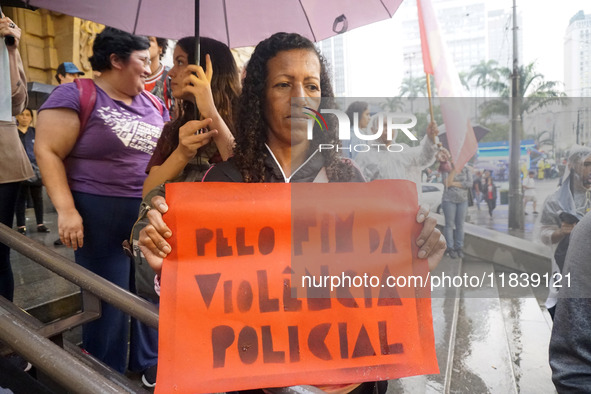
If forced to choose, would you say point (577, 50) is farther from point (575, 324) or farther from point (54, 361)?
point (54, 361)

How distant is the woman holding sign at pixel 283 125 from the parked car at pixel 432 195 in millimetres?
63

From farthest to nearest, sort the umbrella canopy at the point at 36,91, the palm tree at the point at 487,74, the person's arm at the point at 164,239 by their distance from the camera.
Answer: the umbrella canopy at the point at 36,91
the palm tree at the point at 487,74
the person's arm at the point at 164,239

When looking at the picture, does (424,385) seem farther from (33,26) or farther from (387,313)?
(33,26)

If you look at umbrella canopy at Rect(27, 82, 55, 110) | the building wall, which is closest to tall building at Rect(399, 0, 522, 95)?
umbrella canopy at Rect(27, 82, 55, 110)

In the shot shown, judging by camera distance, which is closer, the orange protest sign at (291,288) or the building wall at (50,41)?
the orange protest sign at (291,288)

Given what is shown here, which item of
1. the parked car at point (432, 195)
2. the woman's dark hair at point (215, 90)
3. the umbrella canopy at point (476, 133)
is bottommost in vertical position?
the parked car at point (432, 195)

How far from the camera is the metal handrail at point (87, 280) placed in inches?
43.5

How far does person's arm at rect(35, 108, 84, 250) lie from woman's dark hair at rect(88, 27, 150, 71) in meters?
0.30

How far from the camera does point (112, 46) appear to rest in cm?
198

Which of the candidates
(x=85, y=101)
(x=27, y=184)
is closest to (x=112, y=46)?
(x=85, y=101)

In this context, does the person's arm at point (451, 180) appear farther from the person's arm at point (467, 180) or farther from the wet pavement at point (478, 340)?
the wet pavement at point (478, 340)

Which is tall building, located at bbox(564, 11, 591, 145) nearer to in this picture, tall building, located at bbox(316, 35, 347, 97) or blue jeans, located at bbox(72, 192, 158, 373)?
tall building, located at bbox(316, 35, 347, 97)

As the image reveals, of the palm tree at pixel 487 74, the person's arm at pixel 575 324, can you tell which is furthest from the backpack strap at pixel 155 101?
the palm tree at pixel 487 74

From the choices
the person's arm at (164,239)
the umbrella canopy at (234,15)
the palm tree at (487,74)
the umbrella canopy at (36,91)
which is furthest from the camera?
the umbrella canopy at (36,91)
